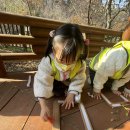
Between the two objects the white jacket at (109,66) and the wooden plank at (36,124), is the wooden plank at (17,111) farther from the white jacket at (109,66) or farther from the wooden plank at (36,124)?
the white jacket at (109,66)

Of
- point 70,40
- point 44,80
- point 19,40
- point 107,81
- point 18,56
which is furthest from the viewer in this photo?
point 18,56

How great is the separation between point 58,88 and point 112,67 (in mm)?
516

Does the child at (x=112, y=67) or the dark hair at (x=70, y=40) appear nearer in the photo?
the dark hair at (x=70, y=40)

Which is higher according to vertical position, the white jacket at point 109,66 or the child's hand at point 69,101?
the white jacket at point 109,66

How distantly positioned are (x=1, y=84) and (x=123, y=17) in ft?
49.8

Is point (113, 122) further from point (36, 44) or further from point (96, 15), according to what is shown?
point (96, 15)

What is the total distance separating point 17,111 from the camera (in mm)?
1494

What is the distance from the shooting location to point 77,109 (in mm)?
1627

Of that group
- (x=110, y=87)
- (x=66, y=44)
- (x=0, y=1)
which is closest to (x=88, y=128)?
(x=66, y=44)

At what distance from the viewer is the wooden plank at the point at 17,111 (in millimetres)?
1348

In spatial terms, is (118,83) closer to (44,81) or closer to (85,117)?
(85,117)

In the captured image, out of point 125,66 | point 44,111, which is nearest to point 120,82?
point 125,66

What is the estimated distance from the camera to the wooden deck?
1378 millimetres

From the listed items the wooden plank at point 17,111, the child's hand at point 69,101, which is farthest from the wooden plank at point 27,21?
the child's hand at point 69,101
